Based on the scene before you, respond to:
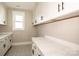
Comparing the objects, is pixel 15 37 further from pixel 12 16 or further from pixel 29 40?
pixel 12 16

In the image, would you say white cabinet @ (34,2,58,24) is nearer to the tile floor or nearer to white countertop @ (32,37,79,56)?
white countertop @ (32,37,79,56)

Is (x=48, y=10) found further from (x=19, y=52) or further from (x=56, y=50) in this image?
(x=19, y=52)

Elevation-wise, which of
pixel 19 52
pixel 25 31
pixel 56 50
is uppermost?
pixel 25 31

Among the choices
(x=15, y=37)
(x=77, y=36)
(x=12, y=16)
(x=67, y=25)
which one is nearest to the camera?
(x=77, y=36)

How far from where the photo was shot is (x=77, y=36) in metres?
1.26

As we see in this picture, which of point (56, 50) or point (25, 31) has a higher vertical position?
point (25, 31)

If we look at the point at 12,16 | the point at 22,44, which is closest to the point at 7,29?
the point at 12,16

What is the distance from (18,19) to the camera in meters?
4.04

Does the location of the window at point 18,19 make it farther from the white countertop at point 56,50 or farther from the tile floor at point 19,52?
the white countertop at point 56,50

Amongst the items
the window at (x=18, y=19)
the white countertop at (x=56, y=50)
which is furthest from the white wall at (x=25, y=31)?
the white countertop at (x=56, y=50)

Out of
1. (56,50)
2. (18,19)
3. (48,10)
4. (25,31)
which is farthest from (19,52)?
(56,50)

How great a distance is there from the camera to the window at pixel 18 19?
4.01 meters

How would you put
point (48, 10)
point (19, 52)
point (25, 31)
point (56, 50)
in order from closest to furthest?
point (56, 50) → point (48, 10) → point (19, 52) → point (25, 31)

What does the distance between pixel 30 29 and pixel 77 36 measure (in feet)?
11.5
